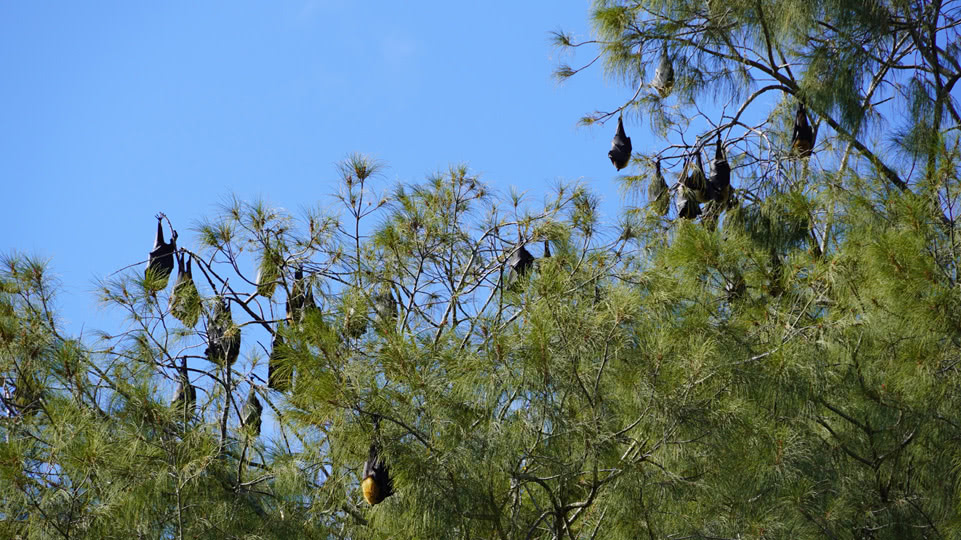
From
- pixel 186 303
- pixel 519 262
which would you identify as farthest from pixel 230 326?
pixel 519 262

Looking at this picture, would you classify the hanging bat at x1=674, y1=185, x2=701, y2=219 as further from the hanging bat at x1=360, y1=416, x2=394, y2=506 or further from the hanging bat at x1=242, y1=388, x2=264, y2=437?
the hanging bat at x1=360, y1=416, x2=394, y2=506

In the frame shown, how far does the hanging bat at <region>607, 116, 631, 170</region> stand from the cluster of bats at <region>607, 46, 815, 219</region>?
0.30 meters

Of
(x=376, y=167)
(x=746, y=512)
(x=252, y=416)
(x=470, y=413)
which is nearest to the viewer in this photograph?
(x=470, y=413)

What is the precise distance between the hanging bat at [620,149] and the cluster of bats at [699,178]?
0.30 metres

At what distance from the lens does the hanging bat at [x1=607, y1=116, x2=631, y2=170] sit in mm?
9141

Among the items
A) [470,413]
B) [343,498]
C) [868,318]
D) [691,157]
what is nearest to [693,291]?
[868,318]

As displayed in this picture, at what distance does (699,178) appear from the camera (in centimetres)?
849

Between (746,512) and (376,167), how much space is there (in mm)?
3151

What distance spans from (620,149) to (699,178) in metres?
0.85

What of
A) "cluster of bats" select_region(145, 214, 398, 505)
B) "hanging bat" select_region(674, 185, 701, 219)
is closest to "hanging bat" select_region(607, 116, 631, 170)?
"hanging bat" select_region(674, 185, 701, 219)

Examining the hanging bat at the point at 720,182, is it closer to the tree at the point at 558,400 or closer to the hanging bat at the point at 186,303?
the tree at the point at 558,400

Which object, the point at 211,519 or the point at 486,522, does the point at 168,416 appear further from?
the point at 486,522

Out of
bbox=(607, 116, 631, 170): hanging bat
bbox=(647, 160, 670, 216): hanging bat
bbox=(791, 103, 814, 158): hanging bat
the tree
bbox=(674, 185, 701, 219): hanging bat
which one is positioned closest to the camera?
the tree

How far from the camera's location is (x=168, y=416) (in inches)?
202
